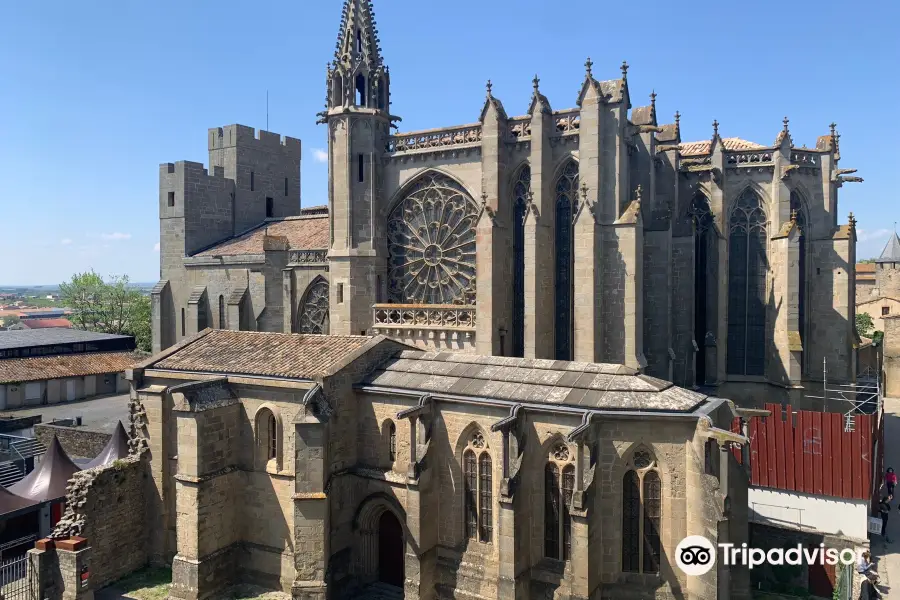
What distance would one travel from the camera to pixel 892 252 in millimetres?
74250

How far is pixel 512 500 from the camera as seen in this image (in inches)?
604

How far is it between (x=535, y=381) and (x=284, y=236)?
19549 millimetres

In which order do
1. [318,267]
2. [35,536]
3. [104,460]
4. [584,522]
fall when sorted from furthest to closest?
[318,267] → [104,460] → [35,536] → [584,522]

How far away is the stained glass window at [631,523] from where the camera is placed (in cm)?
1549

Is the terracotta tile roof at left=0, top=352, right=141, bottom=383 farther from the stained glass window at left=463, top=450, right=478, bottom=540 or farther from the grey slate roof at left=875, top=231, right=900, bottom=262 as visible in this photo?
the grey slate roof at left=875, top=231, right=900, bottom=262

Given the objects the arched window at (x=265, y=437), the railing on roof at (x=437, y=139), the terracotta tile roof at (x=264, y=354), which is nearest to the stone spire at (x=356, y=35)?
the railing on roof at (x=437, y=139)

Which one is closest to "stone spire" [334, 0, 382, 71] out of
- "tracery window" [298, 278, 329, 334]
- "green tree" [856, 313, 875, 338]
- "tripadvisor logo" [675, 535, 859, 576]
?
"tracery window" [298, 278, 329, 334]

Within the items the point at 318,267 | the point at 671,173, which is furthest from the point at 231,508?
the point at 671,173

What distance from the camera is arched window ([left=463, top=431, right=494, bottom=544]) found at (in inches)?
664

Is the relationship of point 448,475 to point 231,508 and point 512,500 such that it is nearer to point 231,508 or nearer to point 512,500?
point 512,500

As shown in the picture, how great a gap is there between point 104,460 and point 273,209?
73.1 ft

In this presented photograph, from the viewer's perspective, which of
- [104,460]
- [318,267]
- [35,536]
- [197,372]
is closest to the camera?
[197,372]

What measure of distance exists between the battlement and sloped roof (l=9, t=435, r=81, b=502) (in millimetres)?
22418

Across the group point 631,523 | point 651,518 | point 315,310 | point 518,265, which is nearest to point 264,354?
point 315,310
